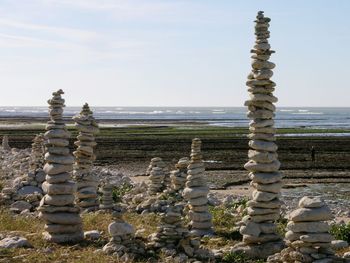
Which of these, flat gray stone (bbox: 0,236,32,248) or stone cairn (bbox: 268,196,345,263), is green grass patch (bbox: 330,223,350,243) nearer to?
stone cairn (bbox: 268,196,345,263)

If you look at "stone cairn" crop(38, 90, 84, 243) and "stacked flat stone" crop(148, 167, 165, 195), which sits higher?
"stone cairn" crop(38, 90, 84, 243)

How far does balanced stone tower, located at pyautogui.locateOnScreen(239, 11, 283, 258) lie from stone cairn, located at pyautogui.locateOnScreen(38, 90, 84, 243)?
433 cm

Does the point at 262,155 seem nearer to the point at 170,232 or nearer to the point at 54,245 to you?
the point at 170,232

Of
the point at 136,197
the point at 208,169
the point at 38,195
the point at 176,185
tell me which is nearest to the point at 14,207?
the point at 38,195

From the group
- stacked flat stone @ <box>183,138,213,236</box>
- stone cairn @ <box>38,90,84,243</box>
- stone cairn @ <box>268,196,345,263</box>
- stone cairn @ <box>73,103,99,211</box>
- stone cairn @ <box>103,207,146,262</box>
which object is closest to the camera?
stone cairn @ <box>268,196,345,263</box>

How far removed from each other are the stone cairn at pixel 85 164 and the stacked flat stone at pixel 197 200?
4377 mm

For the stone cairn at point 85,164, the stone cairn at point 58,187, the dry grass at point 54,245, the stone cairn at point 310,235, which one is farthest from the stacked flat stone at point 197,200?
the stone cairn at point 85,164

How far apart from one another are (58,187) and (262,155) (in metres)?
5.26

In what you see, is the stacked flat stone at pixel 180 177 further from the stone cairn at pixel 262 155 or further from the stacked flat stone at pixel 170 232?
the stacked flat stone at pixel 170 232

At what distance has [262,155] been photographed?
573 inches

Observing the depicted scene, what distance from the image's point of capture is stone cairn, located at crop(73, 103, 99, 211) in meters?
20.0

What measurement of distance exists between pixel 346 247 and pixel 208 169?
27.8 m

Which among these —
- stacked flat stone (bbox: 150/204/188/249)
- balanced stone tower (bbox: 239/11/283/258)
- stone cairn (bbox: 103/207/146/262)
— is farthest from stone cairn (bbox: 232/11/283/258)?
stone cairn (bbox: 103/207/146/262)

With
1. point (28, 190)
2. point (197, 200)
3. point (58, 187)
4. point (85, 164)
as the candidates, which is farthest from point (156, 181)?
point (58, 187)
